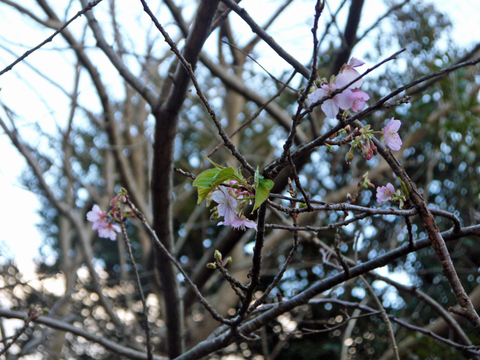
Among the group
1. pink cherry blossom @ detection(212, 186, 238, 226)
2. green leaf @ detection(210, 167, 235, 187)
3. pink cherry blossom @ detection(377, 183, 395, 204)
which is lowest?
green leaf @ detection(210, 167, 235, 187)

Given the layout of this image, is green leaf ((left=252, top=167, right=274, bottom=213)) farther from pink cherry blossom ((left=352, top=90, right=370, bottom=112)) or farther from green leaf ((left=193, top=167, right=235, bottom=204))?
pink cherry blossom ((left=352, top=90, right=370, bottom=112))

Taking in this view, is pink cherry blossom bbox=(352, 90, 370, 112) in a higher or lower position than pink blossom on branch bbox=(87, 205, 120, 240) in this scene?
lower

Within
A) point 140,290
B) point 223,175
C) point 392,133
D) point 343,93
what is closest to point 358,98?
point 343,93

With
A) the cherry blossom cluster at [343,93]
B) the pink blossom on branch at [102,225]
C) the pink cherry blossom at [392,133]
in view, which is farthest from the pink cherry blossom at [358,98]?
the pink blossom on branch at [102,225]

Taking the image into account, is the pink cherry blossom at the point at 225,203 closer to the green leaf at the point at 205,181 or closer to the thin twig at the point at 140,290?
the green leaf at the point at 205,181

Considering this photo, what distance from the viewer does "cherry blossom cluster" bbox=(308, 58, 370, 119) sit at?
627mm

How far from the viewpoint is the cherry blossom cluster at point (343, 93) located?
627 millimetres

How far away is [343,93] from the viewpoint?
0.63 meters

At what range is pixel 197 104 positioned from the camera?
190 inches

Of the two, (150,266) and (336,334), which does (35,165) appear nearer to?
(150,266)

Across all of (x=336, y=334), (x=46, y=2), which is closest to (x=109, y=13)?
(x=46, y=2)

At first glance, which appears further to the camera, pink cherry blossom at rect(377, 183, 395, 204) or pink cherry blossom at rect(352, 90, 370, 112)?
pink cherry blossom at rect(377, 183, 395, 204)

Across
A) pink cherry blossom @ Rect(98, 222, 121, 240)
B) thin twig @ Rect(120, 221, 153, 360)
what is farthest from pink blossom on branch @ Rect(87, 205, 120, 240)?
thin twig @ Rect(120, 221, 153, 360)

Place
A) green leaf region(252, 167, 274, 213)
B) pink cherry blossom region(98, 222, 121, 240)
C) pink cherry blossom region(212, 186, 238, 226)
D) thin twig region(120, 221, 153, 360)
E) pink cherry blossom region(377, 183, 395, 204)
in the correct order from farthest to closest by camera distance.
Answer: pink cherry blossom region(98, 222, 121, 240), thin twig region(120, 221, 153, 360), pink cherry blossom region(377, 183, 395, 204), pink cherry blossom region(212, 186, 238, 226), green leaf region(252, 167, 274, 213)
